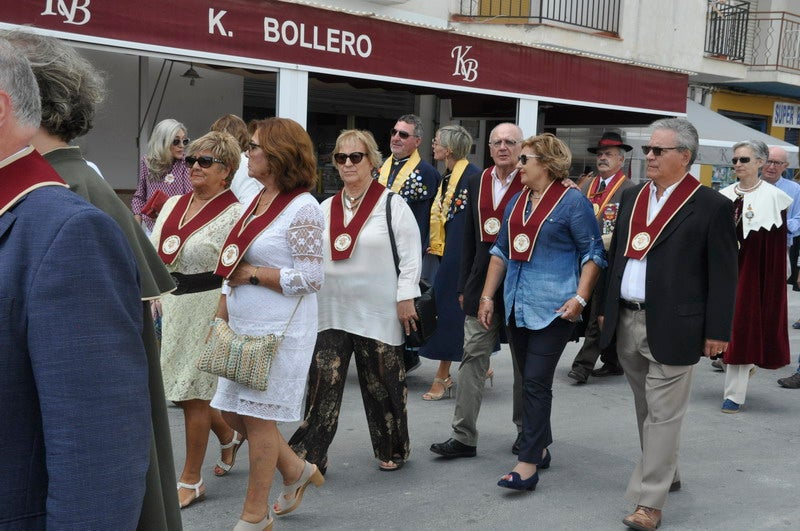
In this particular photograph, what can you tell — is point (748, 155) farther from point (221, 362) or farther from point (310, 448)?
point (221, 362)

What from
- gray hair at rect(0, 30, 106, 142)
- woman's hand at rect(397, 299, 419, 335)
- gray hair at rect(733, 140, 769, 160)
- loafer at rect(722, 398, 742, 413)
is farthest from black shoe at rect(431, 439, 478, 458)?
gray hair at rect(0, 30, 106, 142)

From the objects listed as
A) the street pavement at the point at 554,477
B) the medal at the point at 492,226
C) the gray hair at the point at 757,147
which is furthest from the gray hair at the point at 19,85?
the gray hair at the point at 757,147

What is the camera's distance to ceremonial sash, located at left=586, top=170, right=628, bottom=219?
299 inches

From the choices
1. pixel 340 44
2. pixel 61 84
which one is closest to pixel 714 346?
pixel 61 84

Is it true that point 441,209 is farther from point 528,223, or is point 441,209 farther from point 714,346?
point 714,346

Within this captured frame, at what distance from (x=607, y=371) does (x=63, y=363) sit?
6771mm

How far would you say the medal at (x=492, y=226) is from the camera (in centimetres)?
543

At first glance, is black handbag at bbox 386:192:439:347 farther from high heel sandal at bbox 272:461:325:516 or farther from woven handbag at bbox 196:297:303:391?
woven handbag at bbox 196:297:303:391

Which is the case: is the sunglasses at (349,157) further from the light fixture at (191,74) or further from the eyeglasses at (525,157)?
the light fixture at (191,74)

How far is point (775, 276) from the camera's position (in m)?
7.18

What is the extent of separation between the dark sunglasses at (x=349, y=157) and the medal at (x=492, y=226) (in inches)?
39.9

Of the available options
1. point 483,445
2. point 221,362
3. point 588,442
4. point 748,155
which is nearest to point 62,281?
point 221,362

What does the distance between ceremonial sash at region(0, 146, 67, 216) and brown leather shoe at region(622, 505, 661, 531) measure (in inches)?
137

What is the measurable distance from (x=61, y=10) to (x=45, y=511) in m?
6.69
